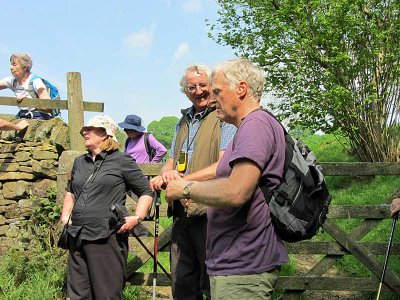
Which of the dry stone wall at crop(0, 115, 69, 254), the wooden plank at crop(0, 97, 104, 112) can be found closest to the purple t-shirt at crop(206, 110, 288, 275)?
the dry stone wall at crop(0, 115, 69, 254)

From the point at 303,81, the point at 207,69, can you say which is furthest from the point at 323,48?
the point at 207,69

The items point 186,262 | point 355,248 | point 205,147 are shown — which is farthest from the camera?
point 355,248

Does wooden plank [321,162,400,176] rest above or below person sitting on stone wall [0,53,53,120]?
below

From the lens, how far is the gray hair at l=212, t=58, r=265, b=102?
285 cm

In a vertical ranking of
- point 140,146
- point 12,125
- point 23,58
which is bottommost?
point 140,146

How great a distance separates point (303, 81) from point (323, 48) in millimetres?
1000

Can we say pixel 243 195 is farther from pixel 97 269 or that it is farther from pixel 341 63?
pixel 341 63

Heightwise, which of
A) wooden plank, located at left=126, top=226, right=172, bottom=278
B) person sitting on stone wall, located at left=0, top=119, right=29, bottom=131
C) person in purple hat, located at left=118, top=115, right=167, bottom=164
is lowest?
wooden plank, located at left=126, top=226, right=172, bottom=278

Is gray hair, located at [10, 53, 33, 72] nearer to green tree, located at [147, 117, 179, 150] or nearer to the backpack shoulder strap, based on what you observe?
the backpack shoulder strap

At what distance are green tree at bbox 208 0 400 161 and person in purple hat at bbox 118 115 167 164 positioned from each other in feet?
20.5

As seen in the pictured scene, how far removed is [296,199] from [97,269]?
2.38 m

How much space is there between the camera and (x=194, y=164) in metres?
4.08

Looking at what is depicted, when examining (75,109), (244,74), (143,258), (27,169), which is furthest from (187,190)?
(27,169)

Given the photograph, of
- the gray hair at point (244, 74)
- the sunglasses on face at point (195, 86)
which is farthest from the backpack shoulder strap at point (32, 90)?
the gray hair at point (244, 74)
